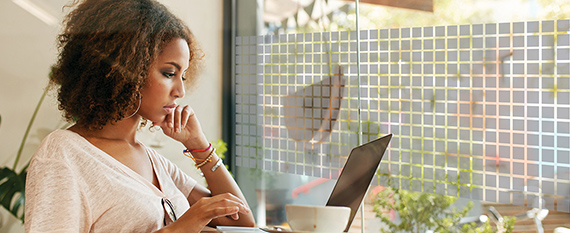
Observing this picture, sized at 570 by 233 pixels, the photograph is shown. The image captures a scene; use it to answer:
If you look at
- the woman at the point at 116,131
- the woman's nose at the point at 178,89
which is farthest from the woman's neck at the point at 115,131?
the woman's nose at the point at 178,89

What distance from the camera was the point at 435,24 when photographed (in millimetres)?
1930

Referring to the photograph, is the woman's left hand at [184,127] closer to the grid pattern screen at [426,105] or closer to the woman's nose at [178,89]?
the woman's nose at [178,89]

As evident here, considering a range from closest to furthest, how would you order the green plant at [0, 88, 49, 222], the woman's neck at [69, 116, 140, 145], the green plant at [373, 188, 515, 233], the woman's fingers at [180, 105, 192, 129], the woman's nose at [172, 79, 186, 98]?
the woman's neck at [69, 116, 140, 145] → the woman's nose at [172, 79, 186, 98] → the woman's fingers at [180, 105, 192, 129] → the green plant at [0, 88, 49, 222] → the green plant at [373, 188, 515, 233]

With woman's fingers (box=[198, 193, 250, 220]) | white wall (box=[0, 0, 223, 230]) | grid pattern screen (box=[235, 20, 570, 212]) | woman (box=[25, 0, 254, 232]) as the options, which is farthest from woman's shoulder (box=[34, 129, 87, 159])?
grid pattern screen (box=[235, 20, 570, 212])

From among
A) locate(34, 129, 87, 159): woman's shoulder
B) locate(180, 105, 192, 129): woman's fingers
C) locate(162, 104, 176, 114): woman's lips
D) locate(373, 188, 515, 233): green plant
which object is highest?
locate(162, 104, 176, 114): woman's lips

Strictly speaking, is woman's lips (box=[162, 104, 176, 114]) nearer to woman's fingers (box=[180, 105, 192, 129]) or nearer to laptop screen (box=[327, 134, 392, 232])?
woman's fingers (box=[180, 105, 192, 129])

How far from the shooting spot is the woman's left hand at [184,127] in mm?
1508

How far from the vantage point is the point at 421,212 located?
79.0 inches

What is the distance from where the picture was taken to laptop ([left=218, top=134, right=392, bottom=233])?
4.33ft

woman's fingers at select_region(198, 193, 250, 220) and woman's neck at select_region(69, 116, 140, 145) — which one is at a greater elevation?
woman's neck at select_region(69, 116, 140, 145)

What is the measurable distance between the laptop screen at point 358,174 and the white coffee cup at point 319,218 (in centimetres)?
6

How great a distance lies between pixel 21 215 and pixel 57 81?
0.60 metres

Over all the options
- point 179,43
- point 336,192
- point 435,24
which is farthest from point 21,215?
point 435,24

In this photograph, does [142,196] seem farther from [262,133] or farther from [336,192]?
[262,133]
